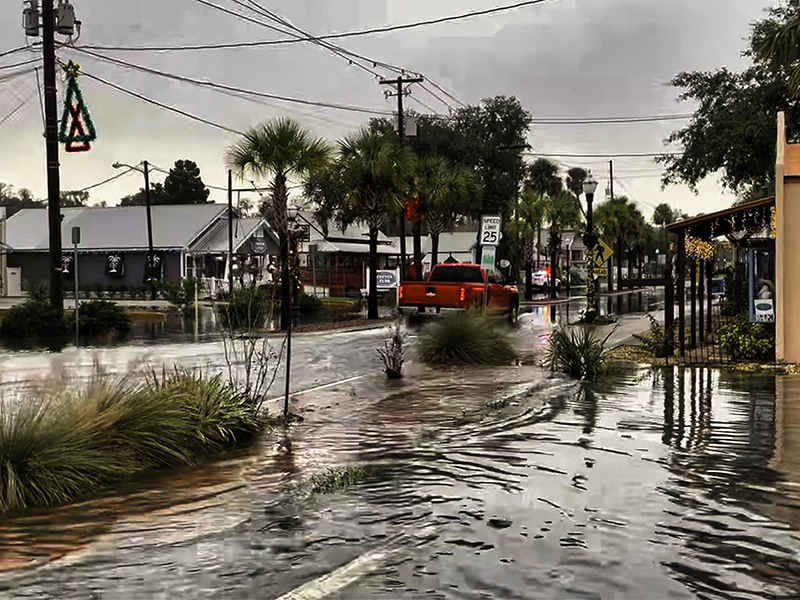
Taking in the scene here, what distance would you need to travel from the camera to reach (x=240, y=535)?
626 cm

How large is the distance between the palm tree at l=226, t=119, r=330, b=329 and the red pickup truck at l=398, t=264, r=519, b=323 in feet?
14.4

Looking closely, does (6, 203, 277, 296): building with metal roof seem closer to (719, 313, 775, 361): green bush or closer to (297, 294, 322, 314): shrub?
(297, 294, 322, 314): shrub

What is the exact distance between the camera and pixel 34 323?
23.5 metres

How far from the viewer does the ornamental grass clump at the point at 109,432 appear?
7.19m

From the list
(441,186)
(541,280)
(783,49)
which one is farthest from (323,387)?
(541,280)

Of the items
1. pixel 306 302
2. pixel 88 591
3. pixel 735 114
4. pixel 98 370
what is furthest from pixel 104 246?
pixel 88 591

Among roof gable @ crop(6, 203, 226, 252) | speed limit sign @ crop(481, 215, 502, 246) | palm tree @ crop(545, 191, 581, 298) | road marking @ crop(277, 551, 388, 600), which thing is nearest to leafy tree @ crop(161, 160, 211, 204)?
roof gable @ crop(6, 203, 226, 252)

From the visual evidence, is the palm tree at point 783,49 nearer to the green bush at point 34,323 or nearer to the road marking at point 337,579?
the road marking at point 337,579

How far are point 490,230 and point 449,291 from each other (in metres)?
13.7

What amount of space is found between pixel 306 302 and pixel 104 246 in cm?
2390

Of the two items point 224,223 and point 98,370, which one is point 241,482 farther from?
point 224,223

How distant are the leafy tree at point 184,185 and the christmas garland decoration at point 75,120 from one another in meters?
78.6

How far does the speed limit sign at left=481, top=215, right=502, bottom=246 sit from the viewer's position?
40.5m

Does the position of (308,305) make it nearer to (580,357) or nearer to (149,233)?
(149,233)
